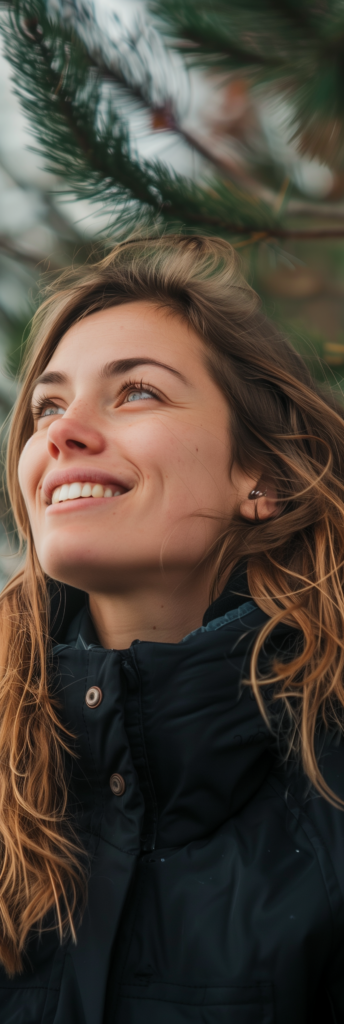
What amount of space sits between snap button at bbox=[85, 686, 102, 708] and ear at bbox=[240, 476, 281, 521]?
0.51 metres

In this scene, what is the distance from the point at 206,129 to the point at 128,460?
698 mm

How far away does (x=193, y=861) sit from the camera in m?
1.18

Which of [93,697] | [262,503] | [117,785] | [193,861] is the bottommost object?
[193,861]

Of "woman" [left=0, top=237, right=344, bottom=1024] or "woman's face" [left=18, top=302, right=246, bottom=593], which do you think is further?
"woman's face" [left=18, top=302, right=246, bottom=593]

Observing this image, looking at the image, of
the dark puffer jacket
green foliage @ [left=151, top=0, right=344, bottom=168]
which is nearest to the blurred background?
green foliage @ [left=151, top=0, right=344, bottom=168]

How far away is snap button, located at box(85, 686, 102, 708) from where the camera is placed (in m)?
1.23

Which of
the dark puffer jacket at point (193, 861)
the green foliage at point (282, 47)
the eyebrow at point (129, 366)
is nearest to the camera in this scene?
the dark puffer jacket at point (193, 861)

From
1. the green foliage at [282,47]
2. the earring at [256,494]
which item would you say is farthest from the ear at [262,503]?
the green foliage at [282,47]

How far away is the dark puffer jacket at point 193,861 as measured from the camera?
1.04m

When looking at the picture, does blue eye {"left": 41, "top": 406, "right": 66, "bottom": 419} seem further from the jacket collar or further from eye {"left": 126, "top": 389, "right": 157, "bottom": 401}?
the jacket collar

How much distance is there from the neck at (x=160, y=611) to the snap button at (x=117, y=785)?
34 cm

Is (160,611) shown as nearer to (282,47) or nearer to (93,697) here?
(93,697)

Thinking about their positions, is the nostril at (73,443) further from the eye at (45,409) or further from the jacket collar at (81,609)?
the jacket collar at (81,609)

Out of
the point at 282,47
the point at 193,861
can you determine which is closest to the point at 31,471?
the point at 193,861
